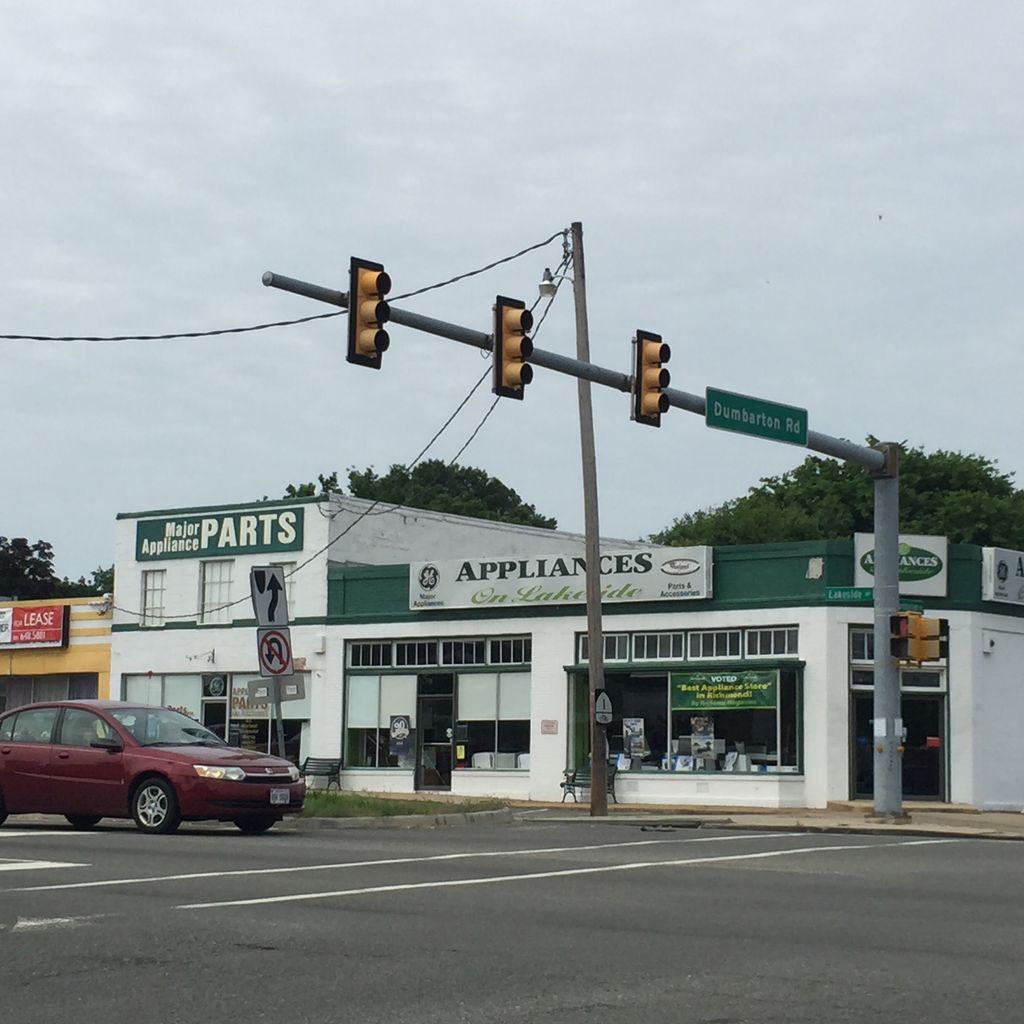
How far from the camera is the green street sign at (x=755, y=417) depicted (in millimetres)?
21772

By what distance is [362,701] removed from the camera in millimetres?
39969

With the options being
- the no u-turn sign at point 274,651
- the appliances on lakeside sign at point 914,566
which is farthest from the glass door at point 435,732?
the no u-turn sign at point 274,651

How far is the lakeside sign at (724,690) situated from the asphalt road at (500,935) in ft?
54.0

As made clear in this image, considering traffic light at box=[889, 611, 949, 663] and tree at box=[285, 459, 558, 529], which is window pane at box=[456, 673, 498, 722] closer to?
traffic light at box=[889, 611, 949, 663]

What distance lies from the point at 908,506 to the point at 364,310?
46.5 m

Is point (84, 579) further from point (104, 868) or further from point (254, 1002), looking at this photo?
point (254, 1002)

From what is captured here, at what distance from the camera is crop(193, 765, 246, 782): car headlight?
1977 centimetres

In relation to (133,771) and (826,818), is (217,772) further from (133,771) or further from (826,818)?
(826,818)

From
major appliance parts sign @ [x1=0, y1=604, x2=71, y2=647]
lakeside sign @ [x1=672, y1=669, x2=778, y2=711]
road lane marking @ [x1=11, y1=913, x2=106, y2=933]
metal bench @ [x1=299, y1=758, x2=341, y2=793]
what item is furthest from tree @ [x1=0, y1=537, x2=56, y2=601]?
road lane marking @ [x1=11, y1=913, x2=106, y2=933]

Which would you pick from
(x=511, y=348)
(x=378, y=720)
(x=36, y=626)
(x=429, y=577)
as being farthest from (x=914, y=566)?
(x=36, y=626)

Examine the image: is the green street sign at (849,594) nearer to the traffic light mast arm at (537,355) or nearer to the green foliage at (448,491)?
the traffic light mast arm at (537,355)

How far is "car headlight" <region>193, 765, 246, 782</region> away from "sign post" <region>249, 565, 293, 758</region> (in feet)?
13.3

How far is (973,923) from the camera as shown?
451 inches

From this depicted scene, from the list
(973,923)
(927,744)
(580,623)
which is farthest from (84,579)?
(973,923)
